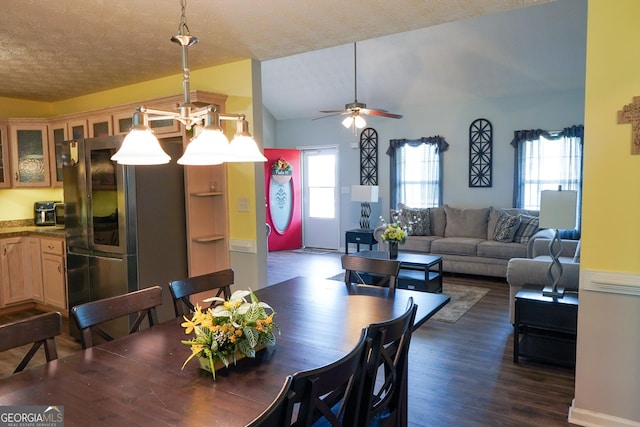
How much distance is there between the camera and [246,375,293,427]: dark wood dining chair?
3.23 feet

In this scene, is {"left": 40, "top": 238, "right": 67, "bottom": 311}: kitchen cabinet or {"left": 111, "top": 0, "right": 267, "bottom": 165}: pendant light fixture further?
{"left": 40, "top": 238, "right": 67, "bottom": 311}: kitchen cabinet

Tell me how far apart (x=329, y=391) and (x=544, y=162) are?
6.45 metres

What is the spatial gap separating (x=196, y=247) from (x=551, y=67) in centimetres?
533

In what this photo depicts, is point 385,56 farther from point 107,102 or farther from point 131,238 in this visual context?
point 131,238

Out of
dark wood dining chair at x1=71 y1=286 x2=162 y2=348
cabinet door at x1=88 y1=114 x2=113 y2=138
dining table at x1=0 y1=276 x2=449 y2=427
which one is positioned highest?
cabinet door at x1=88 y1=114 x2=113 y2=138

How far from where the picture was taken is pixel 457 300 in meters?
5.16

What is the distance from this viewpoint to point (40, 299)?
4.89 metres

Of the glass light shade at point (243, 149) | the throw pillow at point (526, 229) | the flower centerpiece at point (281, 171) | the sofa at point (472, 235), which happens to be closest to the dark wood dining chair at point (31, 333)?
the glass light shade at point (243, 149)

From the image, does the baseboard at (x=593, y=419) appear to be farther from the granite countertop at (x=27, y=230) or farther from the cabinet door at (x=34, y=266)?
the cabinet door at (x=34, y=266)

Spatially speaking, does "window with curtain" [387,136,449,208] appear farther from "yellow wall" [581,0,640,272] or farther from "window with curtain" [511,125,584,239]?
"yellow wall" [581,0,640,272]

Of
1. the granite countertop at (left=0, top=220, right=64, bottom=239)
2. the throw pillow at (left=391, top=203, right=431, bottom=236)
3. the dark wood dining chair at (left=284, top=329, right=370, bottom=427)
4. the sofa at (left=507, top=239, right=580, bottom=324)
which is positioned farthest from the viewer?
the throw pillow at (left=391, top=203, right=431, bottom=236)

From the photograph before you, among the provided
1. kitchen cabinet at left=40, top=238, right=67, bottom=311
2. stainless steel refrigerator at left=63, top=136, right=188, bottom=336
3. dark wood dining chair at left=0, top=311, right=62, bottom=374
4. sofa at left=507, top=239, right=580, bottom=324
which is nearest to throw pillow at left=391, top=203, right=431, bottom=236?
sofa at left=507, top=239, right=580, bottom=324

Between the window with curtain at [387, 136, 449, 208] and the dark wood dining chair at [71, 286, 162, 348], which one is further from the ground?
the window with curtain at [387, 136, 449, 208]

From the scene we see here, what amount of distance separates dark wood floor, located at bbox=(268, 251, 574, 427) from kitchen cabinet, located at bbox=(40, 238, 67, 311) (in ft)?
11.9
